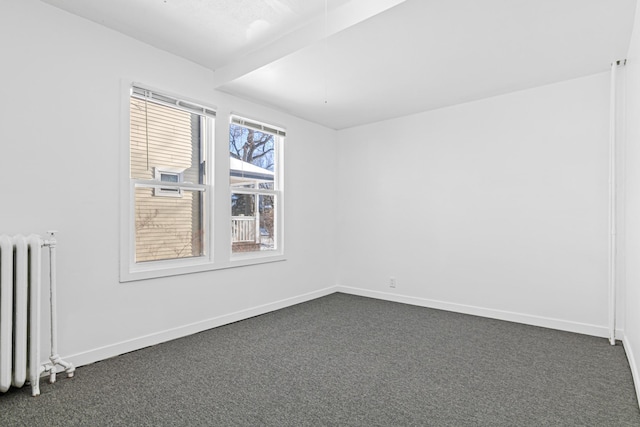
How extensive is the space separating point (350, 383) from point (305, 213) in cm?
262

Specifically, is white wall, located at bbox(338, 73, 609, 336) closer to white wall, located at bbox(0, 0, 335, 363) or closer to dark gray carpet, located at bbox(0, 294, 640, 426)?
dark gray carpet, located at bbox(0, 294, 640, 426)

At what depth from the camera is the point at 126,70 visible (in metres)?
2.78

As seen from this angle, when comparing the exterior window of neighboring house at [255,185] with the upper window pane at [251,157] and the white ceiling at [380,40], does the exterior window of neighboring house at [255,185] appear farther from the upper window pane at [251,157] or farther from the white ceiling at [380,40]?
the white ceiling at [380,40]

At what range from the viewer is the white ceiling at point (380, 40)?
7.49 feet

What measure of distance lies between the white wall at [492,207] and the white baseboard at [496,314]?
0.01m

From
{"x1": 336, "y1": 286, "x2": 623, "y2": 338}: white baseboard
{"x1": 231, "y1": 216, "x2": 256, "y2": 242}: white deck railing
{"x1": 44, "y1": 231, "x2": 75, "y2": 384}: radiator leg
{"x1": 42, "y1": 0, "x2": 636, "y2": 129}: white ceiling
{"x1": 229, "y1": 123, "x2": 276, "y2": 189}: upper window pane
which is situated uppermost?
{"x1": 42, "y1": 0, "x2": 636, "y2": 129}: white ceiling

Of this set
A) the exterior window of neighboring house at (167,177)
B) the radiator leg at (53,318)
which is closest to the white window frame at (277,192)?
the exterior window of neighboring house at (167,177)

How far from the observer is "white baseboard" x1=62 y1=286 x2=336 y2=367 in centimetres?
252

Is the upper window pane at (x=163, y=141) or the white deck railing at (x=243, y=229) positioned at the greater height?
the upper window pane at (x=163, y=141)

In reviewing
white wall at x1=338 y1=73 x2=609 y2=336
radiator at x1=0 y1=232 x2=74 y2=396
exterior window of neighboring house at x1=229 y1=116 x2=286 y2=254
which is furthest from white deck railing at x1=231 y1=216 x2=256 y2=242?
radiator at x1=0 y1=232 x2=74 y2=396

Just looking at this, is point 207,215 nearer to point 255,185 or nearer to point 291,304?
point 255,185

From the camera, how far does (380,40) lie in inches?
101

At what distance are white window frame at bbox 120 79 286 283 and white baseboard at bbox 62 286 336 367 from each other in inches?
19.4

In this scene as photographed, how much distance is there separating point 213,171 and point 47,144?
4.43ft
